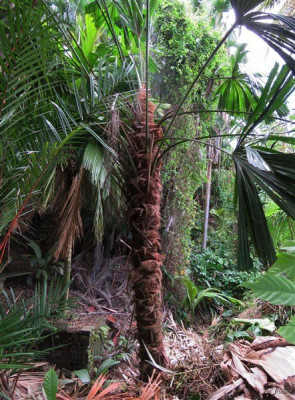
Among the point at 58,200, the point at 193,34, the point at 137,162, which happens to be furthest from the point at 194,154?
the point at 137,162

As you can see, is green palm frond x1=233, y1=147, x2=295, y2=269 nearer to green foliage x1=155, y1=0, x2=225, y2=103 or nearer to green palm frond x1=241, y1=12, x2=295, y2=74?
green palm frond x1=241, y1=12, x2=295, y2=74

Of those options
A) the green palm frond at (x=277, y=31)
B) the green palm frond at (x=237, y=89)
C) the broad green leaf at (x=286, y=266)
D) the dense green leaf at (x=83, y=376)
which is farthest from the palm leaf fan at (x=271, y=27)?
the dense green leaf at (x=83, y=376)

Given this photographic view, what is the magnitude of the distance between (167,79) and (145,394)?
3773 mm

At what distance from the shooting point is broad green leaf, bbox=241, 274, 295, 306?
0.77m

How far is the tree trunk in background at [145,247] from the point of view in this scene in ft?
6.91

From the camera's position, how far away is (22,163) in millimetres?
1566

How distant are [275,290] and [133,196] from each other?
1.43m

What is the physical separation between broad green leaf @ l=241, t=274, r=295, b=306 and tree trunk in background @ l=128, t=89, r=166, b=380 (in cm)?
134

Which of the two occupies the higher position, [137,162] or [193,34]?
[193,34]

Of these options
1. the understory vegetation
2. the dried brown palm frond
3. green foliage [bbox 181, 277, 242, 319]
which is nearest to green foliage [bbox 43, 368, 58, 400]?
the understory vegetation

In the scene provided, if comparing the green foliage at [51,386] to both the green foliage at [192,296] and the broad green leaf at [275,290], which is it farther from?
the green foliage at [192,296]

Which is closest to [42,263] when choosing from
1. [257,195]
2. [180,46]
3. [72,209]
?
[72,209]

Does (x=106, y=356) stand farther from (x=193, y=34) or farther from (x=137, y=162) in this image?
(x=193, y=34)

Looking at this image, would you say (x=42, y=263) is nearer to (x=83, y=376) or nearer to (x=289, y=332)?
(x=83, y=376)
